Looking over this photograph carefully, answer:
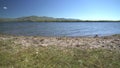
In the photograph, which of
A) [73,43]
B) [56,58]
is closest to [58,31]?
[73,43]

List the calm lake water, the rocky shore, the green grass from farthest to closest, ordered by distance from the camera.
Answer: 1. the calm lake water
2. the rocky shore
3. the green grass

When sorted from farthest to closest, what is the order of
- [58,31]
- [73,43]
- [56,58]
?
[58,31] → [73,43] → [56,58]

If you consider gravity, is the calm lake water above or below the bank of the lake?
below

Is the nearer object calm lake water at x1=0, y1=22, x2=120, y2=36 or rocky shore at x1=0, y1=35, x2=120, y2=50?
rocky shore at x1=0, y1=35, x2=120, y2=50

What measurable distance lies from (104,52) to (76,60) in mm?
2880

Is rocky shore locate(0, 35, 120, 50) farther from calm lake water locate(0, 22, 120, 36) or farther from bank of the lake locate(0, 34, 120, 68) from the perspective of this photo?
calm lake water locate(0, 22, 120, 36)

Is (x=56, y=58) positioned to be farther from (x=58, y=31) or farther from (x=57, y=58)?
(x=58, y=31)

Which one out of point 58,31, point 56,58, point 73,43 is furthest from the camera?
point 58,31

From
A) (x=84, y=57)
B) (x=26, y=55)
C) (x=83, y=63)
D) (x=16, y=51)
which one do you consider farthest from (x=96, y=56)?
(x=16, y=51)

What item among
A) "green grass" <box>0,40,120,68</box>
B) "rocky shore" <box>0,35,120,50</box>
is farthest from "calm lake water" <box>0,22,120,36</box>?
"green grass" <box>0,40,120,68</box>

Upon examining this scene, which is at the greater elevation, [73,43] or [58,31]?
[73,43]

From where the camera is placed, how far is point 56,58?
1082cm

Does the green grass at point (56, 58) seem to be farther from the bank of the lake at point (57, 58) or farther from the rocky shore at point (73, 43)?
the rocky shore at point (73, 43)

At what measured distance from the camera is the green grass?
9.79 meters
